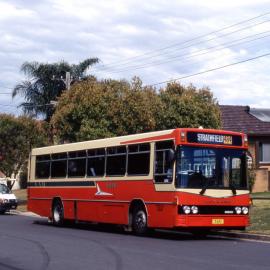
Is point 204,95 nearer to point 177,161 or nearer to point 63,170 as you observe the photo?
point 63,170

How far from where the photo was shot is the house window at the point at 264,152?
46156 mm

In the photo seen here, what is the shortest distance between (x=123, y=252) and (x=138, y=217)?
4590mm

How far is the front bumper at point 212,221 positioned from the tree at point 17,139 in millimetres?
26001

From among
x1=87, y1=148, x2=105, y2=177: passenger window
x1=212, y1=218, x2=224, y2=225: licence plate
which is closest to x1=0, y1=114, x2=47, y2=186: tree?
x1=87, y1=148, x2=105, y2=177: passenger window

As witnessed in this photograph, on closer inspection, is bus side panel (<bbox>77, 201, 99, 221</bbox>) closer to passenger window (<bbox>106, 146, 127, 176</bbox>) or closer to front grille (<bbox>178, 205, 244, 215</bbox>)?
passenger window (<bbox>106, 146, 127, 176</bbox>)

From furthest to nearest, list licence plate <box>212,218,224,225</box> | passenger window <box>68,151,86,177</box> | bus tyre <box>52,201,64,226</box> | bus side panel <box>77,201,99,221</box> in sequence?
1. bus tyre <box>52,201,64,226</box>
2. passenger window <box>68,151,86,177</box>
3. bus side panel <box>77,201,99,221</box>
4. licence plate <box>212,218,224,225</box>

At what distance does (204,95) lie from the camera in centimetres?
3412

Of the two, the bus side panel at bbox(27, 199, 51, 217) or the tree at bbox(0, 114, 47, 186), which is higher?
the tree at bbox(0, 114, 47, 186)

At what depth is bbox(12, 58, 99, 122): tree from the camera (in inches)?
1735

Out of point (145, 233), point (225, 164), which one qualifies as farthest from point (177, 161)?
point (145, 233)

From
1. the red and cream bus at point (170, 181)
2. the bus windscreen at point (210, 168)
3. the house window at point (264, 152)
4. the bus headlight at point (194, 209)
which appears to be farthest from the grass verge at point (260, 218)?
the house window at point (264, 152)

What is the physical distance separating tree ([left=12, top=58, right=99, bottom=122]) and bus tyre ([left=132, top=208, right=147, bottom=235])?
25.1m

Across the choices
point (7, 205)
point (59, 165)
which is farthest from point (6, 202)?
point (59, 165)

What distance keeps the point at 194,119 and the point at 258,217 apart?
11.1 m
